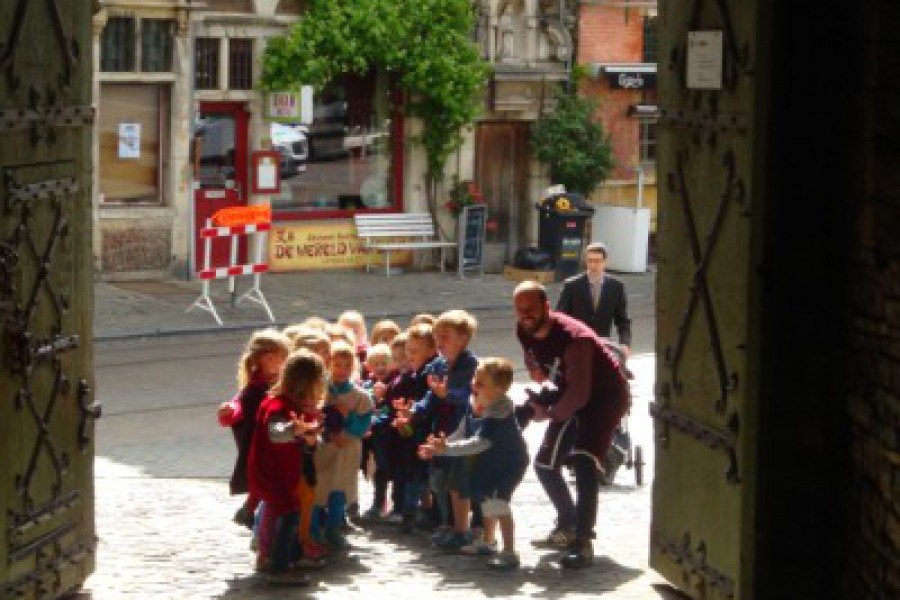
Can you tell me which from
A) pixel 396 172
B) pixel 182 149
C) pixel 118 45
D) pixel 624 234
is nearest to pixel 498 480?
pixel 118 45

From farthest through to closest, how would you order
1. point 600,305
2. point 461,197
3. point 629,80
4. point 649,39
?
point 649,39 → point 629,80 → point 461,197 → point 600,305

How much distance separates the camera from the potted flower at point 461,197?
98.8ft

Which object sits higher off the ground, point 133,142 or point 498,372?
point 133,142

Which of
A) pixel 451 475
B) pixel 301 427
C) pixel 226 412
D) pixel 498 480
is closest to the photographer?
pixel 301 427

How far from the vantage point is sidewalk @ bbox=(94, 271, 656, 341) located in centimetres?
2489

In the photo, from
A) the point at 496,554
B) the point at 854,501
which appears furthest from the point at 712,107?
the point at 496,554

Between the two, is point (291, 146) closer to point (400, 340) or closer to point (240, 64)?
point (240, 64)

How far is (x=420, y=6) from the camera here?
1152 inches

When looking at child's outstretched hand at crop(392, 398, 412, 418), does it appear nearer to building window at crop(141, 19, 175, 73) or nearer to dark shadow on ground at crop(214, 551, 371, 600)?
dark shadow on ground at crop(214, 551, 371, 600)

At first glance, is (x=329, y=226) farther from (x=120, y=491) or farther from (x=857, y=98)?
(x=857, y=98)

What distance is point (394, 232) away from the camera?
29875 millimetres

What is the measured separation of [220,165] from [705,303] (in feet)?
57.8

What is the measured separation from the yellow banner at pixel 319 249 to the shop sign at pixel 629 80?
4.30 m

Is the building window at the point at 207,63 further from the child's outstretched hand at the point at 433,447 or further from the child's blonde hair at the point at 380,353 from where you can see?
the child's outstretched hand at the point at 433,447
